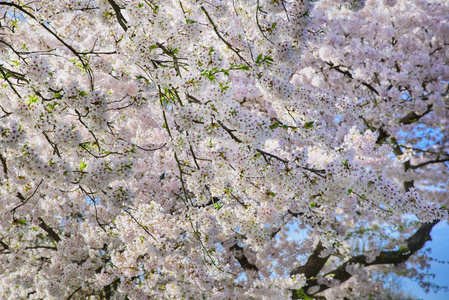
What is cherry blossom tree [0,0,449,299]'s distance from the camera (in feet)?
10.3

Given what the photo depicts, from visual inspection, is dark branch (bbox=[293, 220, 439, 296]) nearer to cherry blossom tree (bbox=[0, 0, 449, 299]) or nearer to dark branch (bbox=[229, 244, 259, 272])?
cherry blossom tree (bbox=[0, 0, 449, 299])

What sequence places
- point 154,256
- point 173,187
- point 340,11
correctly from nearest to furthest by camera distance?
point 154,256
point 173,187
point 340,11

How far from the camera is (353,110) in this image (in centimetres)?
500

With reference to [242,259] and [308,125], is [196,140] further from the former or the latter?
[242,259]

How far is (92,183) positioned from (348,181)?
2.54m

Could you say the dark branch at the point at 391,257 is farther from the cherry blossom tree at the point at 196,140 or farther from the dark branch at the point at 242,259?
the dark branch at the point at 242,259

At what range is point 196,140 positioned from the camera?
10.8 ft

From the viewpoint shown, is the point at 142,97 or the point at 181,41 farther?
the point at 142,97

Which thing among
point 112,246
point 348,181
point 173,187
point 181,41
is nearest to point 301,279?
point 173,187

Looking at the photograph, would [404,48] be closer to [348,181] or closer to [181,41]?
[348,181]

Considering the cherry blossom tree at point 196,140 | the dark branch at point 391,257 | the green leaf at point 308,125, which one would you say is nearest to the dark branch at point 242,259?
the cherry blossom tree at point 196,140

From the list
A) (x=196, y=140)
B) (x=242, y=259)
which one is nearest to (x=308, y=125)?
(x=196, y=140)

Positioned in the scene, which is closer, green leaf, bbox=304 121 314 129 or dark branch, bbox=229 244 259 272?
green leaf, bbox=304 121 314 129

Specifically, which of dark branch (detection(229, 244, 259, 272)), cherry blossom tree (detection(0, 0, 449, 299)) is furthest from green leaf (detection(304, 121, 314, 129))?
dark branch (detection(229, 244, 259, 272))
